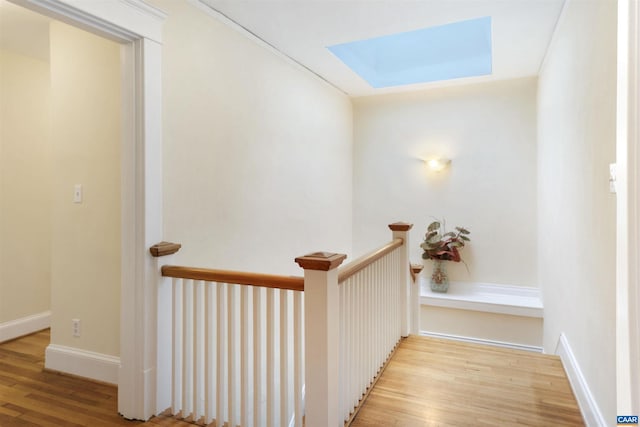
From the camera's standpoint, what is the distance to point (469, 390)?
226 cm

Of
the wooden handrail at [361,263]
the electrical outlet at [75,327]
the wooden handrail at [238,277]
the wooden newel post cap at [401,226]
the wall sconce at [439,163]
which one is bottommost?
the electrical outlet at [75,327]

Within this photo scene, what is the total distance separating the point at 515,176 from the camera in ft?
14.7

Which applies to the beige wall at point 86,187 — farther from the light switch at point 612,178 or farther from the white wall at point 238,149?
the light switch at point 612,178

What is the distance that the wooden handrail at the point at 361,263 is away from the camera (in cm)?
183

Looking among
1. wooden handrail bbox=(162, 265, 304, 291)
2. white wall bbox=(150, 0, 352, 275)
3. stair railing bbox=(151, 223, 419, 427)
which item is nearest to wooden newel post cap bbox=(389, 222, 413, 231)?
stair railing bbox=(151, 223, 419, 427)

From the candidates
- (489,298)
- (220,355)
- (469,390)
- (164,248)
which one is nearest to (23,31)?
(164,248)

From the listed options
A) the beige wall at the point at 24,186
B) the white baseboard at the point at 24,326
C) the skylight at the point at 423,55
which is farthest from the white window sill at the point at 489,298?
the beige wall at the point at 24,186

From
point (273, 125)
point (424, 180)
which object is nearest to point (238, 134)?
point (273, 125)

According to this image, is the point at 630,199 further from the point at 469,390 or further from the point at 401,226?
the point at 401,226

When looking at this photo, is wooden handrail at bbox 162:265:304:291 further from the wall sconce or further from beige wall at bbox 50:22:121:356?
the wall sconce

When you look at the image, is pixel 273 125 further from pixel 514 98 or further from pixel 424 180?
pixel 514 98

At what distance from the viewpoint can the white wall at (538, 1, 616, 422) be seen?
1.62 m

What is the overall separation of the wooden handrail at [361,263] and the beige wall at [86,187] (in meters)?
1.42

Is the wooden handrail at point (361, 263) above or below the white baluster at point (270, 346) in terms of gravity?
above
